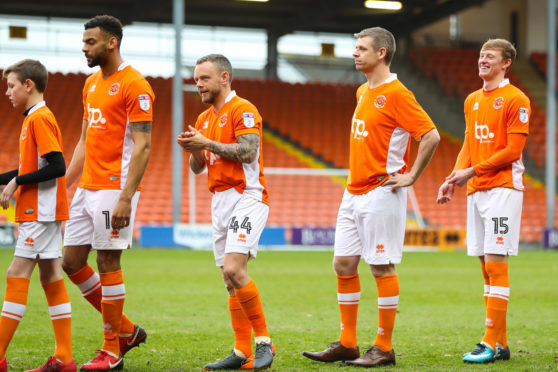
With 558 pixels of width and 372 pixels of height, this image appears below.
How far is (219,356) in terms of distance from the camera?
5336mm

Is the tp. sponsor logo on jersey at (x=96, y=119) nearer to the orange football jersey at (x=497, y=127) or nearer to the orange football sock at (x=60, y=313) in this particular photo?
the orange football sock at (x=60, y=313)

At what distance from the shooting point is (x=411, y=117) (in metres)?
5.09

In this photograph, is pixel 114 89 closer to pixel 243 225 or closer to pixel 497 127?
pixel 243 225

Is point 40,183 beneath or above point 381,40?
beneath

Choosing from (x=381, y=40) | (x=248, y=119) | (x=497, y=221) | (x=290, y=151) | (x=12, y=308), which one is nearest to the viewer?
(x=12, y=308)

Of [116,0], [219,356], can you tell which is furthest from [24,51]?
[219,356]

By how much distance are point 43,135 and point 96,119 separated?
1.29 ft

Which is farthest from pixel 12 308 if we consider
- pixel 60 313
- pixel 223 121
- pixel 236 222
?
pixel 223 121

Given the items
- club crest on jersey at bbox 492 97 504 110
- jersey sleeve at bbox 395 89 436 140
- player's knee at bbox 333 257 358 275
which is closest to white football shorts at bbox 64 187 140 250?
player's knee at bbox 333 257 358 275

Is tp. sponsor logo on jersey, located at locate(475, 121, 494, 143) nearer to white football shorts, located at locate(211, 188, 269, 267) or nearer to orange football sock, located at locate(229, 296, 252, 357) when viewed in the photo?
white football shorts, located at locate(211, 188, 269, 267)

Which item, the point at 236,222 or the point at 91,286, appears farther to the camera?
the point at 91,286

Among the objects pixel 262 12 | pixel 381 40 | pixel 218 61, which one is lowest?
pixel 218 61

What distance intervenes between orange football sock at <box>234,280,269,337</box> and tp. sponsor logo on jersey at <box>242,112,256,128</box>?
1.00m

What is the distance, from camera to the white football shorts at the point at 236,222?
4.79 m
